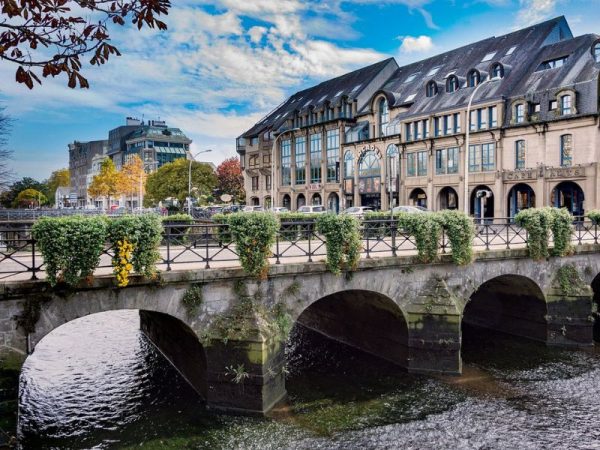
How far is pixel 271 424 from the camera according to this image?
1145cm

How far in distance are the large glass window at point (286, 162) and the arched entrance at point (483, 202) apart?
25.7m

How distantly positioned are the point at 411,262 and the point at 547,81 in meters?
27.7

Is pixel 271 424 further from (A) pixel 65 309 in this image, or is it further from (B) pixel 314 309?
(B) pixel 314 309

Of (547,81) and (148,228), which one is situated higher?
(547,81)

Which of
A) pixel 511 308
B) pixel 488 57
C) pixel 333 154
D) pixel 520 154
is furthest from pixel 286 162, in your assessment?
pixel 511 308

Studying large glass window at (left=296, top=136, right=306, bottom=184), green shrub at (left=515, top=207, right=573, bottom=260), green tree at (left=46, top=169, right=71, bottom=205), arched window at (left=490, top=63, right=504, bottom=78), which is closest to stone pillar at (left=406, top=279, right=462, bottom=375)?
green shrub at (left=515, top=207, right=573, bottom=260)

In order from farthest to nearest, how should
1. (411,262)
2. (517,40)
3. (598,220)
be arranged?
(517,40), (598,220), (411,262)

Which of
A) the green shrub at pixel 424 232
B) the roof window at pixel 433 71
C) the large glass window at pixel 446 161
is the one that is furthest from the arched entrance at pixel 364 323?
the roof window at pixel 433 71

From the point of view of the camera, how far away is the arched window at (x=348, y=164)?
5232 centimetres

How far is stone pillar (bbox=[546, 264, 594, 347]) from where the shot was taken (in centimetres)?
1723

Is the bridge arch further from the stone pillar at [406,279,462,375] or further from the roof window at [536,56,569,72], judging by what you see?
the roof window at [536,56,569,72]

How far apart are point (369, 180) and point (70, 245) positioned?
139ft

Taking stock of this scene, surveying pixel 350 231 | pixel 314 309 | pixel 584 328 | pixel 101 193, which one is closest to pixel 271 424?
pixel 350 231

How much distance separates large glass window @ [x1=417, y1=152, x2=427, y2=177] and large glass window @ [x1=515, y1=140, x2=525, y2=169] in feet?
28.7
